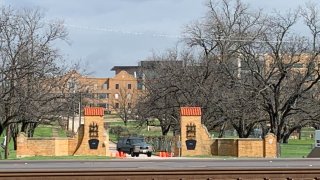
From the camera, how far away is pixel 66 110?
50.8 meters

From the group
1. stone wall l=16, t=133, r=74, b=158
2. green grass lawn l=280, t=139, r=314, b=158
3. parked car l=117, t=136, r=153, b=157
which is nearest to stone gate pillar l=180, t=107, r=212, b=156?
parked car l=117, t=136, r=153, b=157

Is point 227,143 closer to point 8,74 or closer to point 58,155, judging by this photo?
point 58,155

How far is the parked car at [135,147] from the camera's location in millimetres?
45406

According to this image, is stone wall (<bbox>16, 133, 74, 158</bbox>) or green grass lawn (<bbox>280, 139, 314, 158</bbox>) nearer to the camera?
stone wall (<bbox>16, 133, 74, 158</bbox>)

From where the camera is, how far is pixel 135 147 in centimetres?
4556

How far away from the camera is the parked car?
45.4 meters

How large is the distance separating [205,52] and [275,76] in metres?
10.9

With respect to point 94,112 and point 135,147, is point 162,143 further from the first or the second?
point 94,112

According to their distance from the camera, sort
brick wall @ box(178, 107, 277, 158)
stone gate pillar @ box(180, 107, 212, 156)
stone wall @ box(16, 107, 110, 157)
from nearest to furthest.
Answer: stone wall @ box(16, 107, 110, 157)
brick wall @ box(178, 107, 277, 158)
stone gate pillar @ box(180, 107, 212, 156)

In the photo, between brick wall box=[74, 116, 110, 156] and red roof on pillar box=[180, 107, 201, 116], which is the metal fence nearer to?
red roof on pillar box=[180, 107, 201, 116]

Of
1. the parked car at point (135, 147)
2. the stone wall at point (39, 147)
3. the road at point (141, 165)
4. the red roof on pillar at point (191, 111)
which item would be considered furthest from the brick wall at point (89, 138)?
the road at point (141, 165)

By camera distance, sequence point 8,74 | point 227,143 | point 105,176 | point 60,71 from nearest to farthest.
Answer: point 105,176
point 8,74
point 227,143
point 60,71

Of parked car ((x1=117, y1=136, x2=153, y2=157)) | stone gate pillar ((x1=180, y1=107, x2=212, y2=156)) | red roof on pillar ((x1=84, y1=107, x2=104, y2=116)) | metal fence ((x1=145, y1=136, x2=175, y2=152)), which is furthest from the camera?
metal fence ((x1=145, y1=136, x2=175, y2=152))

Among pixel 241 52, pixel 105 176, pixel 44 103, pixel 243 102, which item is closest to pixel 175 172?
pixel 105 176
